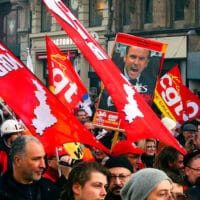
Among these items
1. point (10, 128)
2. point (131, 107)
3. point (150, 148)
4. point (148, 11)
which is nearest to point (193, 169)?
point (131, 107)

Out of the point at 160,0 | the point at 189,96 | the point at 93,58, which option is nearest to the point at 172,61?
the point at 160,0

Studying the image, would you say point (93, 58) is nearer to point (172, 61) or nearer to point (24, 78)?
point (24, 78)

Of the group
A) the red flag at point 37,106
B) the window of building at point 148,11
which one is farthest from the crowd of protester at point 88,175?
the window of building at point 148,11

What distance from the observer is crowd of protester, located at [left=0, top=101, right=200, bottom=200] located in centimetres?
441

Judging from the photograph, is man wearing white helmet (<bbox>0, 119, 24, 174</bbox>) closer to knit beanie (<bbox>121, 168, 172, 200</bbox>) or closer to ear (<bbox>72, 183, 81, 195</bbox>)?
ear (<bbox>72, 183, 81, 195</bbox>)

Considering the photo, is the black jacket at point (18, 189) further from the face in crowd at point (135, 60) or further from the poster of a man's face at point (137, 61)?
the face in crowd at point (135, 60)

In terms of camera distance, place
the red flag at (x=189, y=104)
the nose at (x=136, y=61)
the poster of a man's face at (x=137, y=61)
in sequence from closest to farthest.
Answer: the poster of a man's face at (x=137, y=61)
the nose at (x=136, y=61)
the red flag at (x=189, y=104)

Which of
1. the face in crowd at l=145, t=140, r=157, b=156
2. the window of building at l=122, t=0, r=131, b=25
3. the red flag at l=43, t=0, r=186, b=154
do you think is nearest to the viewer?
the red flag at l=43, t=0, r=186, b=154

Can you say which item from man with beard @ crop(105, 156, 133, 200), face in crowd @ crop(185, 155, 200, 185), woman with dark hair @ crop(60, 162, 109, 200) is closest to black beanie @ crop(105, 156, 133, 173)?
man with beard @ crop(105, 156, 133, 200)

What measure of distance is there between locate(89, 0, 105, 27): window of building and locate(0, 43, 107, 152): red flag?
24022 millimetres

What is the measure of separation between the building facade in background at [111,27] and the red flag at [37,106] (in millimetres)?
15639

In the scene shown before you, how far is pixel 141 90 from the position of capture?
29.5 ft

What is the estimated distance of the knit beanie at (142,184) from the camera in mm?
4297

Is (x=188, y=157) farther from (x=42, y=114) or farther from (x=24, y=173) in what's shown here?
(x=24, y=173)
